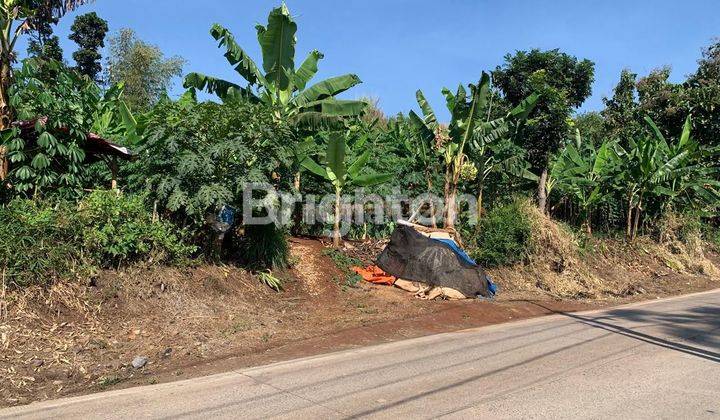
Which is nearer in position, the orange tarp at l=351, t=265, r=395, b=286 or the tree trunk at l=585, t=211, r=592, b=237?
the orange tarp at l=351, t=265, r=395, b=286

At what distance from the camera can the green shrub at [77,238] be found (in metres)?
8.10

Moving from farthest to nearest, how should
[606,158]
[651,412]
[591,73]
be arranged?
[606,158] < [591,73] < [651,412]

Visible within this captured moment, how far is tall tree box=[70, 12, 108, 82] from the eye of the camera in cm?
3108

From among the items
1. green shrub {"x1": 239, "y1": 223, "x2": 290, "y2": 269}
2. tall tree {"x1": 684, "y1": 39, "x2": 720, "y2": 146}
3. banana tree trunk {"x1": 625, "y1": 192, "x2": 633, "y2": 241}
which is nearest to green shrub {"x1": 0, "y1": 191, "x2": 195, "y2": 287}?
green shrub {"x1": 239, "y1": 223, "x2": 290, "y2": 269}

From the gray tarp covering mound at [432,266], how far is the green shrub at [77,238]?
5224 mm

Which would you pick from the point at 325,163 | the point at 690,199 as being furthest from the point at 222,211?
the point at 690,199

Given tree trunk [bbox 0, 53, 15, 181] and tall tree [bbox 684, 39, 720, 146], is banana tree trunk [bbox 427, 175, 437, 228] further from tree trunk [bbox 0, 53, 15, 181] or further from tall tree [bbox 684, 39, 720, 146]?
tall tree [bbox 684, 39, 720, 146]

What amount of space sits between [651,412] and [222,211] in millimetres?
7686

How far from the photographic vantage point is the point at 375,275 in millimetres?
13578

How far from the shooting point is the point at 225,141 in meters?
10.0

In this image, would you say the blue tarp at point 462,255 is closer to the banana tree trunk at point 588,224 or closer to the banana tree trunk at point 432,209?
the banana tree trunk at point 432,209

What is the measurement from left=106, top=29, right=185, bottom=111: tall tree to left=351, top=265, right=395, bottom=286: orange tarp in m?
21.2

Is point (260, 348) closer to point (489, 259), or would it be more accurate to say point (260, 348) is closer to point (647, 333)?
point (647, 333)

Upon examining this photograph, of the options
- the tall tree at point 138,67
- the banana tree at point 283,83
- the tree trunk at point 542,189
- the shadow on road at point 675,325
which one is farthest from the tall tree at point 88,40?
the shadow on road at point 675,325
